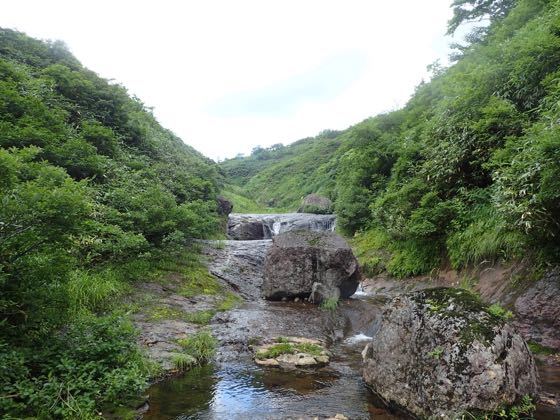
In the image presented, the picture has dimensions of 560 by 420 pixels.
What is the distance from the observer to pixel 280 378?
22.3ft

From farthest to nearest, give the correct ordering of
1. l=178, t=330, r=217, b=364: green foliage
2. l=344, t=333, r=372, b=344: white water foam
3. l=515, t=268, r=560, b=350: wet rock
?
l=344, t=333, r=372, b=344: white water foam
l=178, t=330, r=217, b=364: green foliage
l=515, t=268, r=560, b=350: wet rock

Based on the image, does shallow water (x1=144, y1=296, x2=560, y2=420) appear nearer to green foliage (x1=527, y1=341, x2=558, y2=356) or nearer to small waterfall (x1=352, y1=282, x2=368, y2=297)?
green foliage (x1=527, y1=341, x2=558, y2=356)

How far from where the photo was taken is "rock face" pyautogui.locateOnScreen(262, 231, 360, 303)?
1219 cm

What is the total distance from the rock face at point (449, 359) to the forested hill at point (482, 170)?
2.64 meters

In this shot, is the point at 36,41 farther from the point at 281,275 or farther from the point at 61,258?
the point at 61,258

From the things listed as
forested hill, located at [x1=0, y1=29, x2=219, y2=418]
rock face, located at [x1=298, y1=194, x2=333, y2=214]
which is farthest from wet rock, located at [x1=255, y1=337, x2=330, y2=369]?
rock face, located at [x1=298, y1=194, x2=333, y2=214]

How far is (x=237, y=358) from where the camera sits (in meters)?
7.89

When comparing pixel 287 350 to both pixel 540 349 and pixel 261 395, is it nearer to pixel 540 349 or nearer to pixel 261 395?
pixel 261 395

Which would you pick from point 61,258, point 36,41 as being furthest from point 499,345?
point 36,41

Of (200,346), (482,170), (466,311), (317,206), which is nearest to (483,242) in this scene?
(482,170)

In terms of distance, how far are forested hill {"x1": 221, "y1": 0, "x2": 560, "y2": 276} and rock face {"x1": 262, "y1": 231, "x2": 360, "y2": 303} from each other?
2.32m

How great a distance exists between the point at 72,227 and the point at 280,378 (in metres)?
4.41

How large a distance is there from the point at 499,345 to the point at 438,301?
38.7 inches

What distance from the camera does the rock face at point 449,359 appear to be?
4637mm
